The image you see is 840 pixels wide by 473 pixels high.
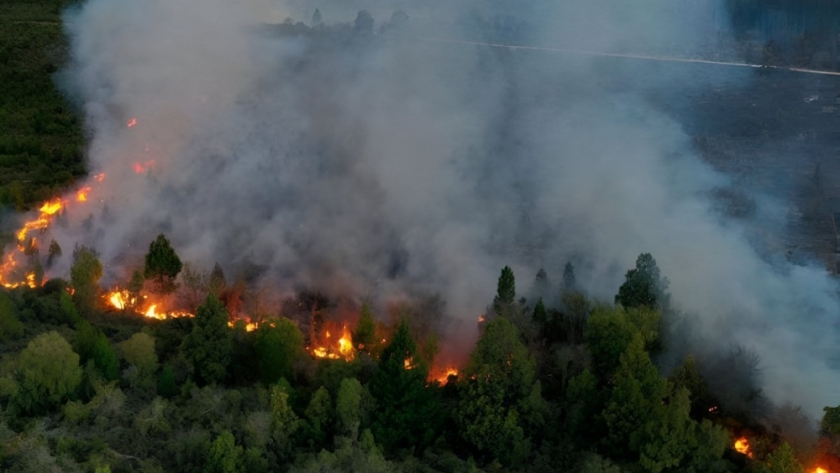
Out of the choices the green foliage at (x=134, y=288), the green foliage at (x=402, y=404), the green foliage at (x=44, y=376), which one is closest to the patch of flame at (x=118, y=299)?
the green foliage at (x=134, y=288)

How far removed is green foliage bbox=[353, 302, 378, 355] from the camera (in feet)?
98.1

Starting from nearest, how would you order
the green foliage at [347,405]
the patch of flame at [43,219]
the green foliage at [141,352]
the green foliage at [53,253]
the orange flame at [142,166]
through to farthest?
the green foliage at [347,405], the green foliage at [141,352], the green foliage at [53,253], the patch of flame at [43,219], the orange flame at [142,166]

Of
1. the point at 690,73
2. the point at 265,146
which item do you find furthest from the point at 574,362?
the point at 690,73

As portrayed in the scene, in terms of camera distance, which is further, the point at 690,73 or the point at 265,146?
the point at 690,73

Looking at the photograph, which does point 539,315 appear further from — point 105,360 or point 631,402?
point 105,360

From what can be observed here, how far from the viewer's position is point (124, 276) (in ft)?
116

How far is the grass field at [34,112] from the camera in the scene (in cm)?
4394

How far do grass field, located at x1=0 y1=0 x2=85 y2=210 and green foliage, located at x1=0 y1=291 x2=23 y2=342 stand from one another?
10178 millimetres

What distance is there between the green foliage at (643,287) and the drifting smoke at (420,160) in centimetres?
145

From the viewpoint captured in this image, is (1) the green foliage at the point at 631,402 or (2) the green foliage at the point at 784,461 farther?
(1) the green foliage at the point at 631,402

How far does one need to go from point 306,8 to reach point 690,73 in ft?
63.9

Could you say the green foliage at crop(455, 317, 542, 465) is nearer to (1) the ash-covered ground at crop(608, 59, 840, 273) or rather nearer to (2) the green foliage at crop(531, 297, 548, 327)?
(2) the green foliage at crop(531, 297, 548, 327)

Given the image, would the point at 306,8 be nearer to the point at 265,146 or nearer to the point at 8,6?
the point at 265,146

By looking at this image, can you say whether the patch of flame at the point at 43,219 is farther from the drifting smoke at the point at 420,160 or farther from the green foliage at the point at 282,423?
the green foliage at the point at 282,423
